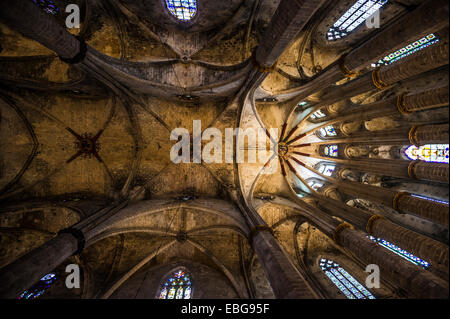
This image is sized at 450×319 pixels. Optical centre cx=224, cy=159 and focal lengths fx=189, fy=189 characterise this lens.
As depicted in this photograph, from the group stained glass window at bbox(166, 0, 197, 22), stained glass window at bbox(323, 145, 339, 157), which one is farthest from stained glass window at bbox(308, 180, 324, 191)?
stained glass window at bbox(166, 0, 197, 22)

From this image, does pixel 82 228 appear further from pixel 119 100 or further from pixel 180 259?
pixel 119 100

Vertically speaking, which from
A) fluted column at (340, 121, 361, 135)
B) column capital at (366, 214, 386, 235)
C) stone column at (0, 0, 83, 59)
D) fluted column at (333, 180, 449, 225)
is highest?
fluted column at (340, 121, 361, 135)

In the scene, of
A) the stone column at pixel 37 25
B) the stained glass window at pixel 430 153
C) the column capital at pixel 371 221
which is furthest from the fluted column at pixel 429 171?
the stone column at pixel 37 25

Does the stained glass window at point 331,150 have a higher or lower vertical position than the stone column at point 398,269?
higher

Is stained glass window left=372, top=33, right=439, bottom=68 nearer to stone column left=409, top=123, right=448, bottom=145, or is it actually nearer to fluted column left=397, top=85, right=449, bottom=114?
fluted column left=397, top=85, right=449, bottom=114

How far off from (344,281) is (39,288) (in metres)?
12.1

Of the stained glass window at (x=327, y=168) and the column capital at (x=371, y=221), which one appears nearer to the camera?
the column capital at (x=371, y=221)

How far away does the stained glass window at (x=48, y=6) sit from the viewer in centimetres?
711

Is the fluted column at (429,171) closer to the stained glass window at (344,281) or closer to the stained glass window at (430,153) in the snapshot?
the stained glass window at (430,153)

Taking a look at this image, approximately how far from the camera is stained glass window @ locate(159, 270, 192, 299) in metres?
7.83

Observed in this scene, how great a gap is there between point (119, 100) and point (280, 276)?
371 inches

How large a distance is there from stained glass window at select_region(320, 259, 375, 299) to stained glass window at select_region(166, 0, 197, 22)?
1297cm

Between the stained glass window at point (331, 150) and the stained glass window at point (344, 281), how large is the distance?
6021 millimetres
